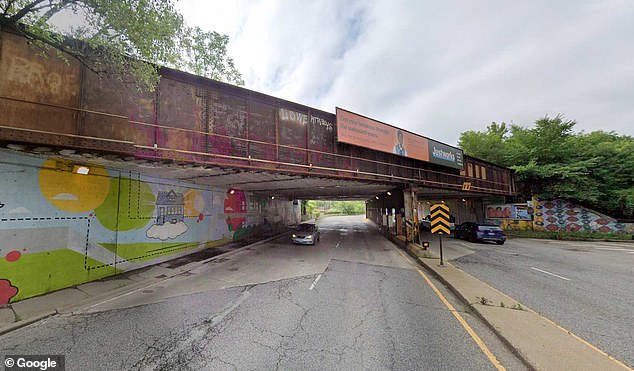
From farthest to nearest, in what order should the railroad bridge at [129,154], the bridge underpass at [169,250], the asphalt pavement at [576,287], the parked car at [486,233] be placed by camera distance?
the parked car at [486,233] → the railroad bridge at [129,154] → the asphalt pavement at [576,287] → the bridge underpass at [169,250]

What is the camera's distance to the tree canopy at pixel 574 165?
23.3 metres

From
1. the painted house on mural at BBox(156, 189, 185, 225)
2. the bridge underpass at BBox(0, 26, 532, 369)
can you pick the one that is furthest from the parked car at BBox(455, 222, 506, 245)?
the painted house on mural at BBox(156, 189, 185, 225)

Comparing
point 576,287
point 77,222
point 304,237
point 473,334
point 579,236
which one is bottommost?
point 579,236

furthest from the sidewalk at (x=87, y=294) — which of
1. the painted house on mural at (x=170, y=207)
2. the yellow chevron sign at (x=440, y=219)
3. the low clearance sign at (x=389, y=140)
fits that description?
the yellow chevron sign at (x=440, y=219)

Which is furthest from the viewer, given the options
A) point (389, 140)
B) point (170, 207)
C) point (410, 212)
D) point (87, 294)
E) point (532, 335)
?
point (410, 212)

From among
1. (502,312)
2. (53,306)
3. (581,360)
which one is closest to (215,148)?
(53,306)

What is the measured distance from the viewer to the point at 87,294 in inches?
282

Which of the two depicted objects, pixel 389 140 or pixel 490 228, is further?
pixel 490 228

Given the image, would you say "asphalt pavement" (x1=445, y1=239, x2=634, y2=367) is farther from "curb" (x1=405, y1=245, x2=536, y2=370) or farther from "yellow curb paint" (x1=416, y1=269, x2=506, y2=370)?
"yellow curb paint" (x1=416, y1=269, x2=506, y2=370)

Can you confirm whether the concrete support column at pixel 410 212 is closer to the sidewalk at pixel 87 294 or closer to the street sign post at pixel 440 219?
the street sign post at pixel 440 219

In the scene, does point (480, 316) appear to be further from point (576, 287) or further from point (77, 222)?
point (77, 222)

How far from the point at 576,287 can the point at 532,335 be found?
5.97 m

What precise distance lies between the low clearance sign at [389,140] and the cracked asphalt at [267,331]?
8738mm

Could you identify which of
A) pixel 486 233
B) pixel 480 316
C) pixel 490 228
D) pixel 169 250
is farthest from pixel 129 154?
pixel 490 228
